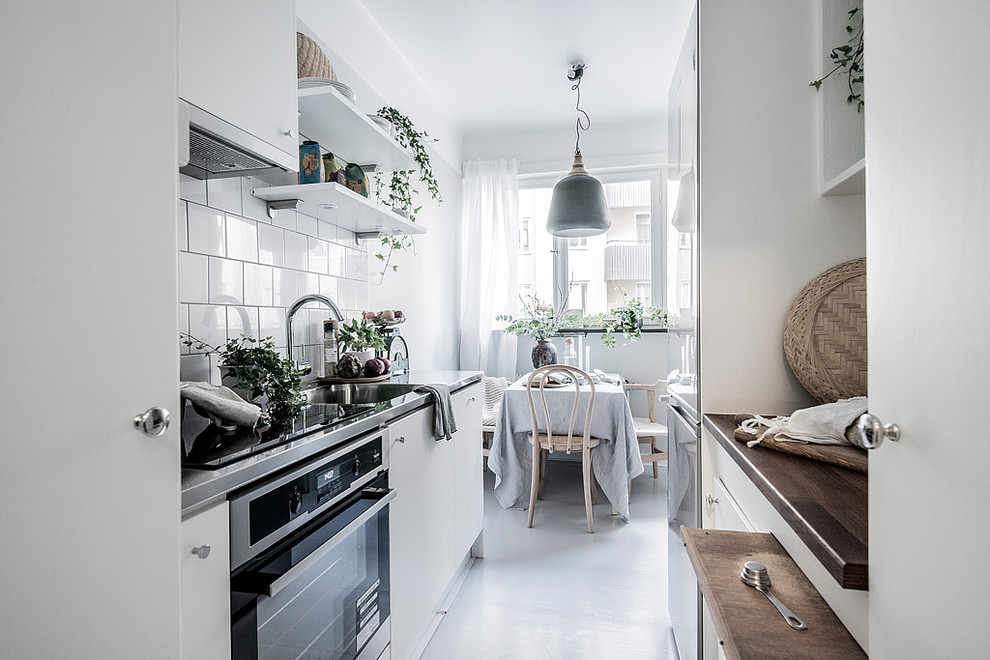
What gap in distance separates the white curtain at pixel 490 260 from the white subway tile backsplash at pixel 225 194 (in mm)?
2703

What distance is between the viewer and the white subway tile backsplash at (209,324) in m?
1.50

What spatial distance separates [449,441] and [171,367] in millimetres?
1471

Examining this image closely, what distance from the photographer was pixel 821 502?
83cm

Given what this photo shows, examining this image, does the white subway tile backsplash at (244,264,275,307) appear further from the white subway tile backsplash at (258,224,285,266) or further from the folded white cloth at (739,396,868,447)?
the folded white cloth at (739,396,868,447)

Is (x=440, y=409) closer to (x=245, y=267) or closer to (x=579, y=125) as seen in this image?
(x=245, y=267)

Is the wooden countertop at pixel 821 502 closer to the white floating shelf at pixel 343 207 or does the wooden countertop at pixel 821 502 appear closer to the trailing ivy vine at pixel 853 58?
the trailing ivy vine at pixel 853 58

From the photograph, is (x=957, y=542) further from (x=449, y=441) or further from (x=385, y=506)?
(x=449, y=441)

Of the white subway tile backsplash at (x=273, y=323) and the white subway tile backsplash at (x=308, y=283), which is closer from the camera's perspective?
the white subway tile backsplash at (x=273, y=323)

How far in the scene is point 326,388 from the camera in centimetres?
210

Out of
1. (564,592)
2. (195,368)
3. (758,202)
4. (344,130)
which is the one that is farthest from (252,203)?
(564,592)

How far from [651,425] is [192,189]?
3.10m

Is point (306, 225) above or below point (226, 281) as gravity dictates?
above

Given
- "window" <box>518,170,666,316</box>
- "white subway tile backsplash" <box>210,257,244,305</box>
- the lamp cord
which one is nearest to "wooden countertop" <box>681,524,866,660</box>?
"white subway tile backsplash" <box>210,257,244,305</box>

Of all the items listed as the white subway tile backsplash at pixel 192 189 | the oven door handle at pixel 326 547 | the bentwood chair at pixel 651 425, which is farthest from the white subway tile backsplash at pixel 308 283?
the bentwood chair at pixel 651 425
